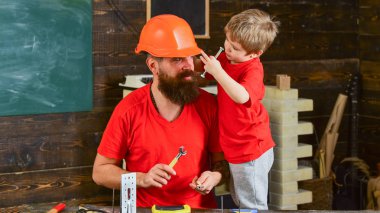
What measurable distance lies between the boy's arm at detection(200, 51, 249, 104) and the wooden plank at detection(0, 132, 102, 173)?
6.10 feet

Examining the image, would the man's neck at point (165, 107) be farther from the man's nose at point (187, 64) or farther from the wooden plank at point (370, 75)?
the wooden plank at point (370, 75)

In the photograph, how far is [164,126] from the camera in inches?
115

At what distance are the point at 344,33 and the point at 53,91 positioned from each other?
2.18m

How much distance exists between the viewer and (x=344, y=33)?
5430mm

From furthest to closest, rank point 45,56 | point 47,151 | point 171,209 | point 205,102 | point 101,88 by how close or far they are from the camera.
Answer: point 101,88 < point 47,151 < point 45,56 < point 205,102 < point 171,209

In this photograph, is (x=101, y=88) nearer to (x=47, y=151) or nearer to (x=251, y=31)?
(x=47, y=151)

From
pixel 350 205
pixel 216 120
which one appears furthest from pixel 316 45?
pixel 216 120

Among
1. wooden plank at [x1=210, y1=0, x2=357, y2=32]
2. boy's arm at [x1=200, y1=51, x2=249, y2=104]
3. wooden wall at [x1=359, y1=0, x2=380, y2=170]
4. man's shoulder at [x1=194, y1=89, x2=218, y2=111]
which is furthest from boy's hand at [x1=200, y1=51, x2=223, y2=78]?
wooden wall at [x1=359, y1=0, x2=380, y2=170]

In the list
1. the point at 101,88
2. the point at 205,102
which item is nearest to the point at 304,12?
the point at 101,88

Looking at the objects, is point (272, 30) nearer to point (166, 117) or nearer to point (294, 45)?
point (166, 117)

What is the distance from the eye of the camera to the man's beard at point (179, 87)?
→ 289 centimetres

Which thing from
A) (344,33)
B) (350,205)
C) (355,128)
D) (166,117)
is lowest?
(350,205)

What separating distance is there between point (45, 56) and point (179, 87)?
1642mm

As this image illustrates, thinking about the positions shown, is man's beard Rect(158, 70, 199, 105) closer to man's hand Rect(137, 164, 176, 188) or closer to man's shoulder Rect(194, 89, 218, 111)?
man's shoulder Rect(194, 89, 218, 111)
